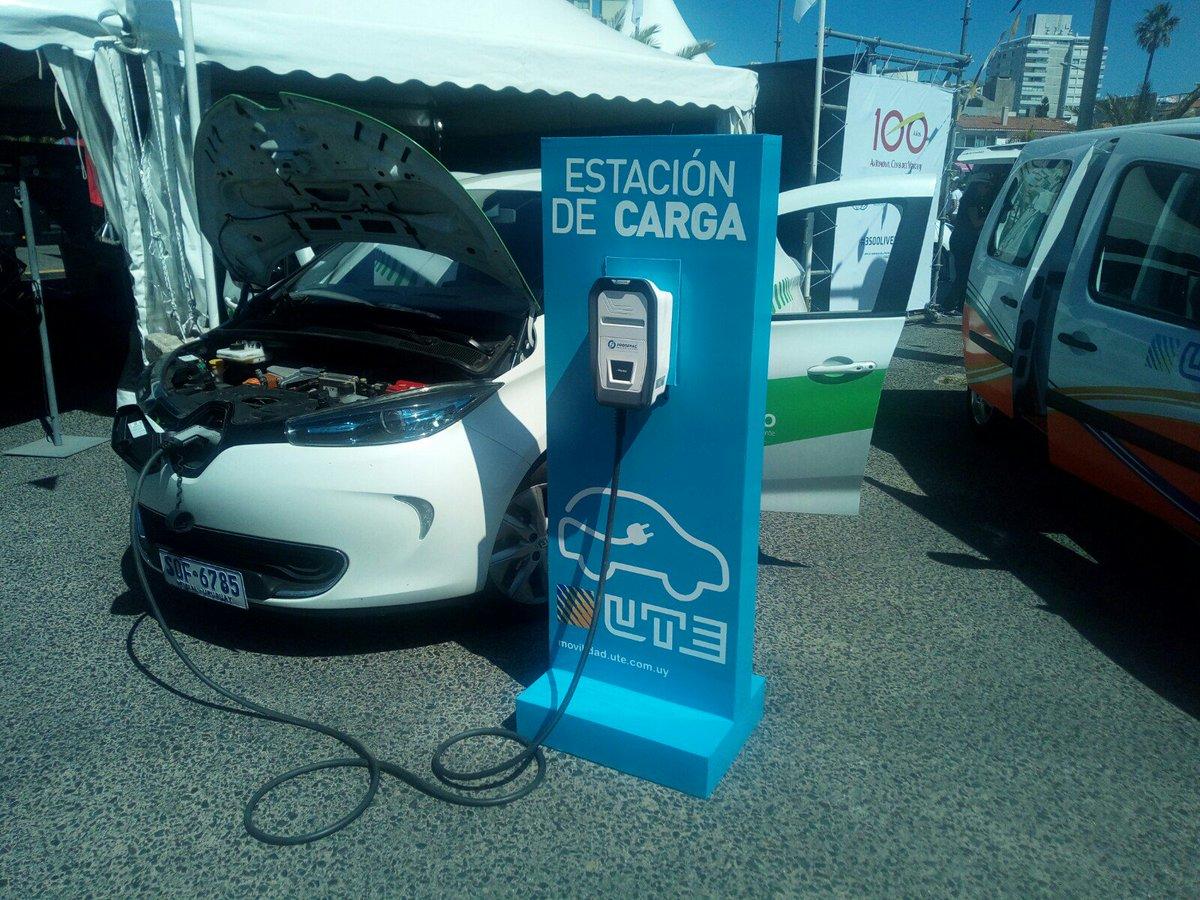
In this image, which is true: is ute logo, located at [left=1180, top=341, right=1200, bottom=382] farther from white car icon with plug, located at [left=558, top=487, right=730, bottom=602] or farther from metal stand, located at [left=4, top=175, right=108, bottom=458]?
metal stand, located at [left=4, top=175, right=108, bottom=458]

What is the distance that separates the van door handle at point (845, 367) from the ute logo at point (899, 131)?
770 centimetres

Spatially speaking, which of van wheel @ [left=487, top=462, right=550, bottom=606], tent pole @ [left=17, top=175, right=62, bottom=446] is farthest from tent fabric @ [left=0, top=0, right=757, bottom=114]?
van wheel @ [left=487, top=462, right=550, bottom=606]

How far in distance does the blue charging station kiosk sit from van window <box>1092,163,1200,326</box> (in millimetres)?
2127

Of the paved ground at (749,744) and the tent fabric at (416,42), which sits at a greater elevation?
the tent fabric at (416,42)

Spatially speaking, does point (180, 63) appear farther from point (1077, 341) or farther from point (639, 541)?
point (1077, 341)

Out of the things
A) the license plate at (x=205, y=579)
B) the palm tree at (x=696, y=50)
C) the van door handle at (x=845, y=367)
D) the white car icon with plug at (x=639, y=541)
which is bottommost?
the license plate at (x=205, y=579)

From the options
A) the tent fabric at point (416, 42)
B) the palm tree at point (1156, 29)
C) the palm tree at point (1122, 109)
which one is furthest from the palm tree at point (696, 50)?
the palm tree at point (1156, 29)

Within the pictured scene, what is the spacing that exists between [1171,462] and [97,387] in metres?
7.41

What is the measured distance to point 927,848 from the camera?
220cm

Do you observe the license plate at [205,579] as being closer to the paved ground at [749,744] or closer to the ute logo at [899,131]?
the paved ground at [749,744]

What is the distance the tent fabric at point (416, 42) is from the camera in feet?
16.1

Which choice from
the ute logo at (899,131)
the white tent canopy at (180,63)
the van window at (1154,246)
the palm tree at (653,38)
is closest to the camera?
the van window at (1154,246)

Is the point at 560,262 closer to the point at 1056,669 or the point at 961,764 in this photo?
the point at 961,764

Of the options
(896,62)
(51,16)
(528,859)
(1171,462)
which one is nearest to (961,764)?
(528,859)
